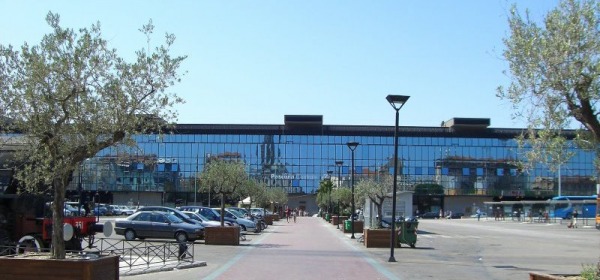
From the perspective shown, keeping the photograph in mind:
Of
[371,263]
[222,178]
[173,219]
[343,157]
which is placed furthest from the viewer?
[343,157]

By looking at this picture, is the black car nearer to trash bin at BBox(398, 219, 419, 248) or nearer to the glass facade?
the glass facade

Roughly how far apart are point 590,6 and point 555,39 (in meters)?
0.79

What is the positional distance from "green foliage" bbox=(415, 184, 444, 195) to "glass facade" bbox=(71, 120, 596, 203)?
672 mm

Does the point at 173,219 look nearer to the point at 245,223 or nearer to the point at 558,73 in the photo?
the point at 245,223

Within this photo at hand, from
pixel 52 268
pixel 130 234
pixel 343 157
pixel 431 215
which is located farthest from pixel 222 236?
pixel 431 215

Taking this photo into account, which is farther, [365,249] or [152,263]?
[365,249]

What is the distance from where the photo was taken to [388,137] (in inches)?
4331

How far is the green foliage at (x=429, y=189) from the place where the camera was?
361 feet

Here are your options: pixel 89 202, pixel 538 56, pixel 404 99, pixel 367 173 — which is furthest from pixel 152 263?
pixel 367 173

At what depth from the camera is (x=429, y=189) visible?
110 meters

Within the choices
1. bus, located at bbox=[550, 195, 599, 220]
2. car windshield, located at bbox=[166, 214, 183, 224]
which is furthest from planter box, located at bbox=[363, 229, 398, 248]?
bus, located at bbox=[550, 195, 599, 220]

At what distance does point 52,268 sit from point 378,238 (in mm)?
19863

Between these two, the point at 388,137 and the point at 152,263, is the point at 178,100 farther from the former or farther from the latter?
the point at 388,137

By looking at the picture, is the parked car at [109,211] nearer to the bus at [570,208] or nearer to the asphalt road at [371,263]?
the asphalt road at [371,263]
